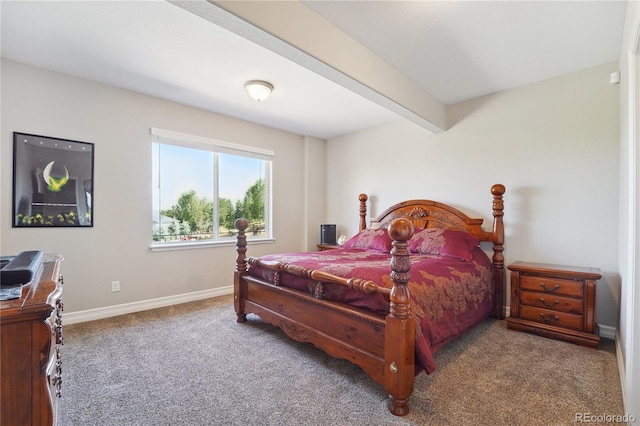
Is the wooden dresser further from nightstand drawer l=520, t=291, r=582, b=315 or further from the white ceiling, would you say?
nightstand drawer l=520, t=291, r=582, b=315

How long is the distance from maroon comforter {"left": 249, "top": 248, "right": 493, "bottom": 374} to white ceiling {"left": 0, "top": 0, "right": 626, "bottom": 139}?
1828 millimetres

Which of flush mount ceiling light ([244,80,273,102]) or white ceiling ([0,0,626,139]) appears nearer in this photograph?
white ceiling ([0,0,626,139])

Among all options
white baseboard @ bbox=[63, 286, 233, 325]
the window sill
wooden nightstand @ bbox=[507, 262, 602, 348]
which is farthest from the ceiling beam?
white baseboard @ bbox=[63, 286, 233, 325]

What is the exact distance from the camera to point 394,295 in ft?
5.42

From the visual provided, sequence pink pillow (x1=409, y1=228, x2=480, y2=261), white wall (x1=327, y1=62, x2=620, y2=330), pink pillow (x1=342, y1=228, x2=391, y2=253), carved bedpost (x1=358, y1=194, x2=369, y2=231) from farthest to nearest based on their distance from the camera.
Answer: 1. carved bedpost (x1=358, y1=194, x2=369, y2=231)
2. pink pillow (x1=342, y1=228, x2=391, y2=253)
3. pink pillow (x1=409, y1=228, x2=480, y2=261)
4. white wall (x1=327, y1=62, x2=620, y2=330)

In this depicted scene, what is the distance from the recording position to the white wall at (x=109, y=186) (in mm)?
2732

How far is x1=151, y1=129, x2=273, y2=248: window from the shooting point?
3645 mm

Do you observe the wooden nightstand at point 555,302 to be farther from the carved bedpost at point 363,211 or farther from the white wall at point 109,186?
the white wall at point 109,186

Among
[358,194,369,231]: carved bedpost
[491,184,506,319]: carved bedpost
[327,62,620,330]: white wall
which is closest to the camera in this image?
[327,62,620,330]: white wall

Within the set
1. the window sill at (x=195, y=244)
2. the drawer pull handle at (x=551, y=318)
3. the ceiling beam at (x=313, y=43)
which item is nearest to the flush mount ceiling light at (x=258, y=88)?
the ceiling beam at (x=313, y=43)

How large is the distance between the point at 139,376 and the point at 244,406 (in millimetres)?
872

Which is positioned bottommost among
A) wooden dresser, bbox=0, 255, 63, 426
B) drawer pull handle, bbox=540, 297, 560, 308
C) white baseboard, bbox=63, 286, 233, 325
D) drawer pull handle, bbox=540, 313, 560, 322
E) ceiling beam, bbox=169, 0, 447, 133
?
white baseboard, bbox=63, 286, 233, 325

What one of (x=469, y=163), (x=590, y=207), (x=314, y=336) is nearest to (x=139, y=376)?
(x=314, y=336)

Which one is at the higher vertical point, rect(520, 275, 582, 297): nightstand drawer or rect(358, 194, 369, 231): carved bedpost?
rect(358, 194, 369, 231): carved bedpost
